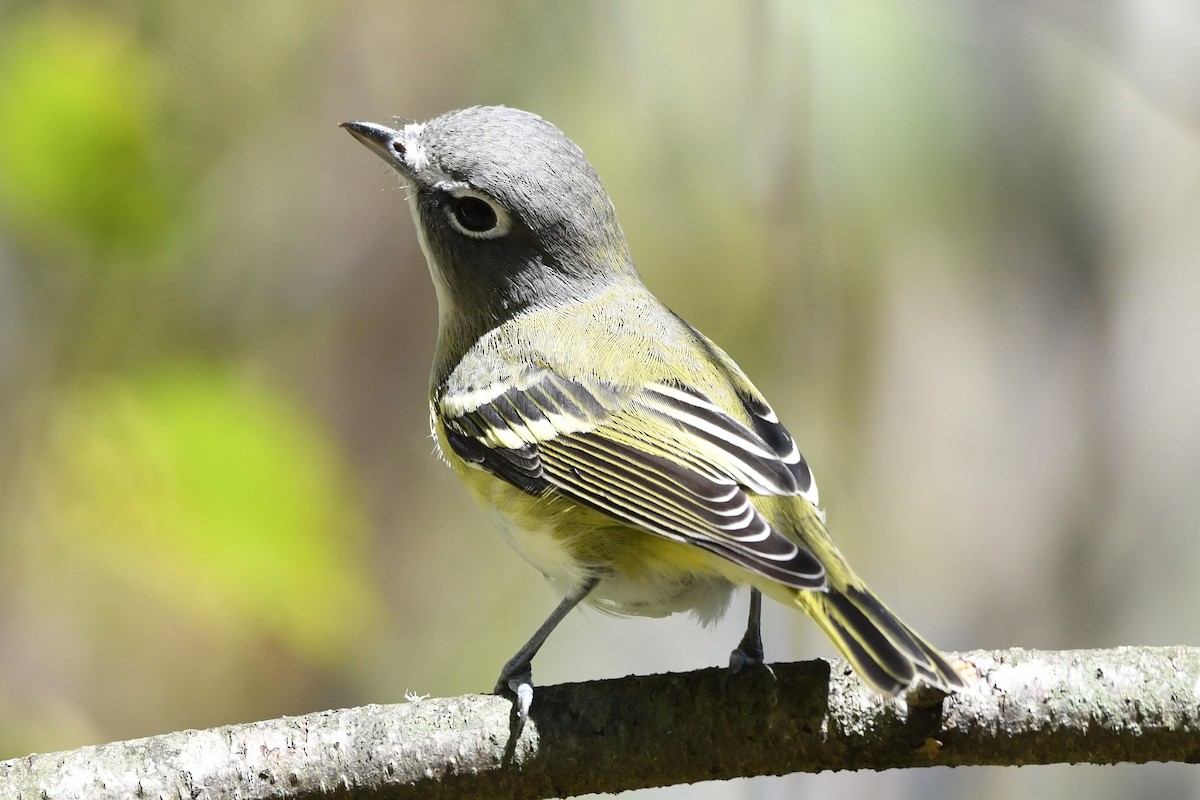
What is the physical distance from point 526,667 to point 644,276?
2.45 meters

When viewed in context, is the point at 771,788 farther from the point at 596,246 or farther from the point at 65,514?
the point at 65,514

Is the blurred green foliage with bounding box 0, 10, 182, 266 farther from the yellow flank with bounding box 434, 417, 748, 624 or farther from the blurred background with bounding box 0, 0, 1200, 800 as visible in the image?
the yellow flank with bounding box 434, 417, 748, 624

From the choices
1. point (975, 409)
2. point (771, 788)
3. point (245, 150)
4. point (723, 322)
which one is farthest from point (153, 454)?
point (975, 409)

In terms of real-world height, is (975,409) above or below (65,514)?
above

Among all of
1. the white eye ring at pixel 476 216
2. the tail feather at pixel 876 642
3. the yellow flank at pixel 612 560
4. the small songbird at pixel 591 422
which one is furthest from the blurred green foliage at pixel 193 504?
the tail feather at pixel 876 642

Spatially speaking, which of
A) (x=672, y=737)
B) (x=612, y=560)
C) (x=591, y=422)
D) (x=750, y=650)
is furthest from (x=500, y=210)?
(x=672, y=737)

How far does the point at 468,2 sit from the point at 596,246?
2094mm

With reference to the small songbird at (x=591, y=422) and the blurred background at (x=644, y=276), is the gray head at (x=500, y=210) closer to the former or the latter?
the small songbird at (x=591, y=422)

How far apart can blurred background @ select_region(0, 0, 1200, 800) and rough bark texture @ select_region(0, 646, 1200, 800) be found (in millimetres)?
1374

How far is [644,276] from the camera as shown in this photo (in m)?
4.59

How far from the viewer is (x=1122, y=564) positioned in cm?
450

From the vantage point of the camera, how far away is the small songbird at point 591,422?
2.20 metres

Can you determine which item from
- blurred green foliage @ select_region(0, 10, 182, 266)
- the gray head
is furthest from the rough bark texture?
blurred green foliage @ select_region(0, 10, 182, 266)

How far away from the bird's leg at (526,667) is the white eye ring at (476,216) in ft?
3.36
